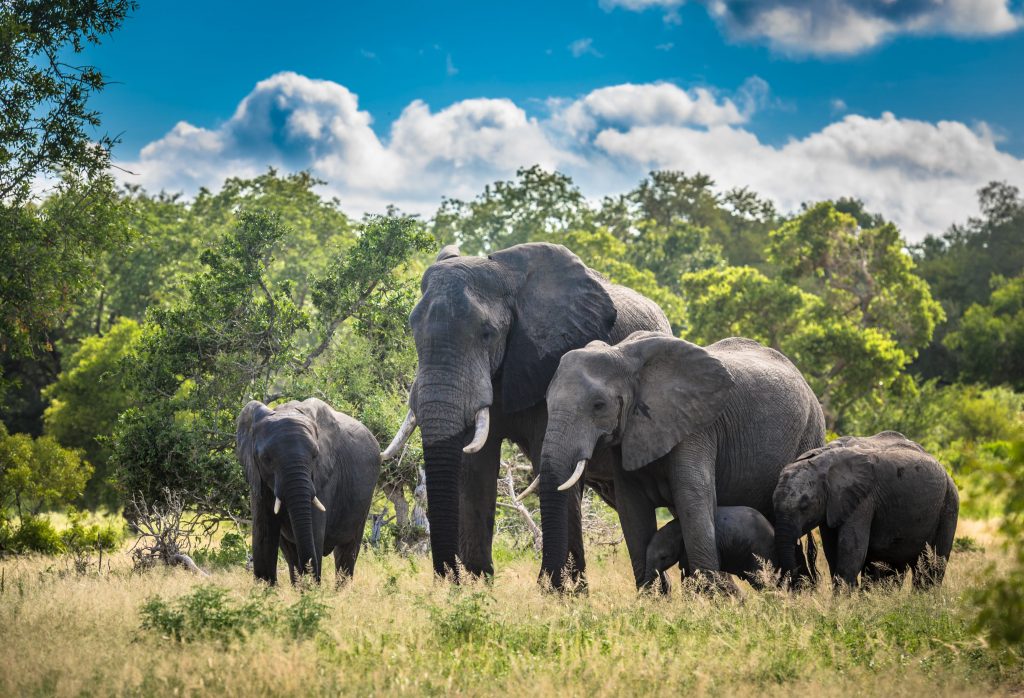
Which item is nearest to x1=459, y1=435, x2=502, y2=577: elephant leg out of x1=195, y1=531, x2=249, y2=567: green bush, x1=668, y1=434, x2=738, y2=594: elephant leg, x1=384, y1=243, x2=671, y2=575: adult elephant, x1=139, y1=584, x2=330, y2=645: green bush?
x1=384, y1=243, x2=671, y2=575: adult elephant

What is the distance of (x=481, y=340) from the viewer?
33.3ft

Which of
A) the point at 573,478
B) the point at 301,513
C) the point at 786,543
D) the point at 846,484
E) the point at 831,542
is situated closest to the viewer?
the point at 573,478

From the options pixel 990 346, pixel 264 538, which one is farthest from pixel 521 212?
pixel 264 538

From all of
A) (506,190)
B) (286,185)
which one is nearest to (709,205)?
(506,190)

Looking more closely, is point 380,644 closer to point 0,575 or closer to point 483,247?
point 0,575

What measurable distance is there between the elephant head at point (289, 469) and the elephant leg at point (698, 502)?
10.9ft

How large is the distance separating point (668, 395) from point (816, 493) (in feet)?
4.92

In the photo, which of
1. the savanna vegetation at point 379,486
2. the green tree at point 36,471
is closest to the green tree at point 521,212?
the savanna vegetation at point 379,486

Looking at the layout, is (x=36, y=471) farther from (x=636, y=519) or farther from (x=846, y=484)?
(x=846, y=484)

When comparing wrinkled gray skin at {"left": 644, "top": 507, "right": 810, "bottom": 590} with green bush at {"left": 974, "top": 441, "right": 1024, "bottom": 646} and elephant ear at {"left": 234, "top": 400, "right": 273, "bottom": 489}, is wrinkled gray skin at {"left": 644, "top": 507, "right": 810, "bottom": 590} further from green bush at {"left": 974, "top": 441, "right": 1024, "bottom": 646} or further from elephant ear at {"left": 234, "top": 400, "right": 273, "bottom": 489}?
green bush at {"left": 974, "top": 441, "right": 1024, "bottom": 646}

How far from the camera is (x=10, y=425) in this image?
115 feet

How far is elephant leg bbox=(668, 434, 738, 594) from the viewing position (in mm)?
9469

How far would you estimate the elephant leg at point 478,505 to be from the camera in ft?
35.4

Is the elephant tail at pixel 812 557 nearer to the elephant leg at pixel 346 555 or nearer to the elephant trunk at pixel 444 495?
the elephant trunk at pixel 444 495
